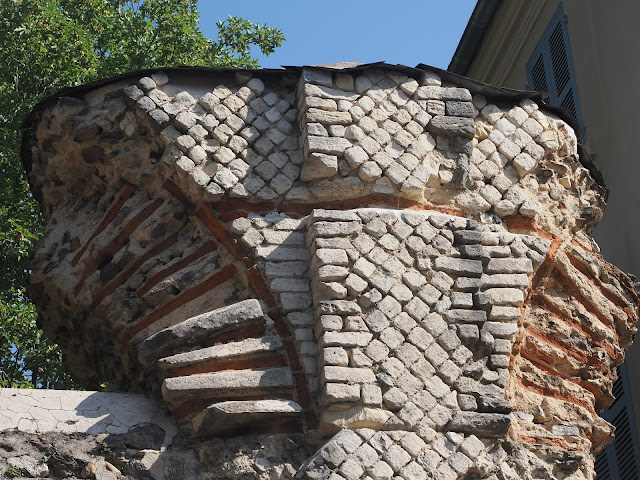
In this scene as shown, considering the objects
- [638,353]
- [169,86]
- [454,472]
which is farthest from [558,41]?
[454,472]

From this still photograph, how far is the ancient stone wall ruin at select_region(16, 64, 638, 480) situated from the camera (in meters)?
5.67

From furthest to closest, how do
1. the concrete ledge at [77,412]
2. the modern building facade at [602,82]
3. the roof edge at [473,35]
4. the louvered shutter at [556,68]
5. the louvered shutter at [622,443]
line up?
the roof edge at [473,35], the louvered shutter at [556,68], the modern building facade at [602,82], the louvered shutter at [622,443], the concrete ledge at [77,412]

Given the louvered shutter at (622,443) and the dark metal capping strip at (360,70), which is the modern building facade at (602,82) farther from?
the dark metal capping strip at (360,70)

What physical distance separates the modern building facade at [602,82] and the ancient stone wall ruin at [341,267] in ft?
4.19

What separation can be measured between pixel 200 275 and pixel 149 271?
36cm

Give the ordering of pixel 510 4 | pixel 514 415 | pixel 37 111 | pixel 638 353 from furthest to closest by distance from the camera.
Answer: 1. pixel 510 4
2. pixel 638 353
3. pixel 37 111
4. pixel 514 415

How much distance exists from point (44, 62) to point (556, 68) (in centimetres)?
484

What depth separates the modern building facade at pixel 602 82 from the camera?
8391mm

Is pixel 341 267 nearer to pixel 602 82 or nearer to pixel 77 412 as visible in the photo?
pixel 77 412

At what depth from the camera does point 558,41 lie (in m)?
10.2

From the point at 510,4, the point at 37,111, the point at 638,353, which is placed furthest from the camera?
the point at 510,4

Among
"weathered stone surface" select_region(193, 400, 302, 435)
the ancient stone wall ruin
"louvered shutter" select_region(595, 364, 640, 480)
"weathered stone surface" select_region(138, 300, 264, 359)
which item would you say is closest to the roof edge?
"louvered shutter" select_region(595, 364, 640, 480)

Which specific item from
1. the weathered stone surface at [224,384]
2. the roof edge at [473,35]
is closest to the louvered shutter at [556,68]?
the roof edge at [473,35]

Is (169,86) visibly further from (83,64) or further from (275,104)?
(83,64)
